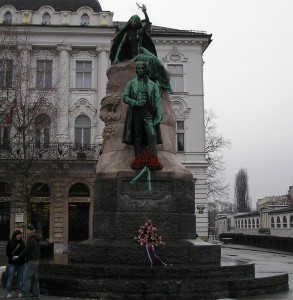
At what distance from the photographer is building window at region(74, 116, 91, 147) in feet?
121

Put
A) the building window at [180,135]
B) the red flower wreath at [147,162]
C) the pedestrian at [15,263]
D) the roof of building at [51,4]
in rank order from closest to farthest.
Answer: the pedestrian at [15,263], the red flower wreath at [147,162], the building window at [180,135], the roof of building at [51,4]

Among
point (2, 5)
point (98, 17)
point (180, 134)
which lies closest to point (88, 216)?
point (180, 134)

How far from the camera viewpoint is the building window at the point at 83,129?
3703 centimetres

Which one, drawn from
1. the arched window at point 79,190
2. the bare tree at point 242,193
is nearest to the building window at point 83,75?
the arched window at point 79,190

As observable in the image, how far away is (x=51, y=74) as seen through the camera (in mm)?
36625

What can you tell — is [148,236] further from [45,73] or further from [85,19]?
[85,19]

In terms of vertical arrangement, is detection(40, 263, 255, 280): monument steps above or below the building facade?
below

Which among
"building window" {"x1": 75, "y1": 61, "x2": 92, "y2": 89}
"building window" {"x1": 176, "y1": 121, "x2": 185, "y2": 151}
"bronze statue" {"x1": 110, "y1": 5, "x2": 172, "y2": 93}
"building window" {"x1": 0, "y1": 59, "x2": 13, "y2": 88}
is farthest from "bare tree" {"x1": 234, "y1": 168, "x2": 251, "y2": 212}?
"bronze statue" {"x1": 110, "y1": 5, "x2": 172, "y2": 93}

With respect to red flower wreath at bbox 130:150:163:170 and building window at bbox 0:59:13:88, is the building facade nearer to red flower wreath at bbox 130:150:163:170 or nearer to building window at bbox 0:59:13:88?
building window at bbox 0:59:13:88

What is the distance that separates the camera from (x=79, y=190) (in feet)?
116

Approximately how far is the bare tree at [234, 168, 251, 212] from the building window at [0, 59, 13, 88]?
7619 cm

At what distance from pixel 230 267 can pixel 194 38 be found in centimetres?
3140

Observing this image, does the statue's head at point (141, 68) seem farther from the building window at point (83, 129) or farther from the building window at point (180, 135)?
the building window at point (180, 135)

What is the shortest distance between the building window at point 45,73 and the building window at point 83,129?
3665mm
